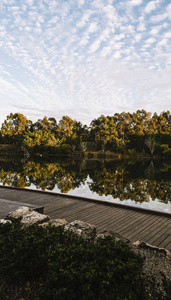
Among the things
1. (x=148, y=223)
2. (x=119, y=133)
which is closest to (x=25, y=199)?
(x=148, y=223)

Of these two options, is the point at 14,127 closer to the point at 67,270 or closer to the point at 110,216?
the point at 110,216

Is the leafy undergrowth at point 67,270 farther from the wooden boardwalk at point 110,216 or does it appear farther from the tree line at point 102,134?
the tree line at point 102,134

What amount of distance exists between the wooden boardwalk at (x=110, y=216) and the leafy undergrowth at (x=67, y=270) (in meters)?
1.94

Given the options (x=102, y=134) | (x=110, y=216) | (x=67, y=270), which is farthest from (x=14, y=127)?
(x=67, y=270)

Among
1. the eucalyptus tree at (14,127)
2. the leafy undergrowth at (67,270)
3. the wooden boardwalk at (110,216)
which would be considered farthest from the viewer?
the eucalyptus tree at (14,127)

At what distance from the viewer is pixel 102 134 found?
41.3 metres

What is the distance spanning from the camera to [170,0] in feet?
30.2

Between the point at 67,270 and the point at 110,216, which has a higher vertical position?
the point at 67,270

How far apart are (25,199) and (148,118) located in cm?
4193

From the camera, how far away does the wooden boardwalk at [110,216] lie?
14.0 feet

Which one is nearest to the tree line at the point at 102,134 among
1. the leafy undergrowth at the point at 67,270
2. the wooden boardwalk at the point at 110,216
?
the wooden boardwalk at the point at 110,216

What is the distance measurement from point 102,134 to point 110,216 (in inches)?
1432

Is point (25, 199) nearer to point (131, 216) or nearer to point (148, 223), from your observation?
point (131, 216)

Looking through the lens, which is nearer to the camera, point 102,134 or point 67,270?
point 67,270
